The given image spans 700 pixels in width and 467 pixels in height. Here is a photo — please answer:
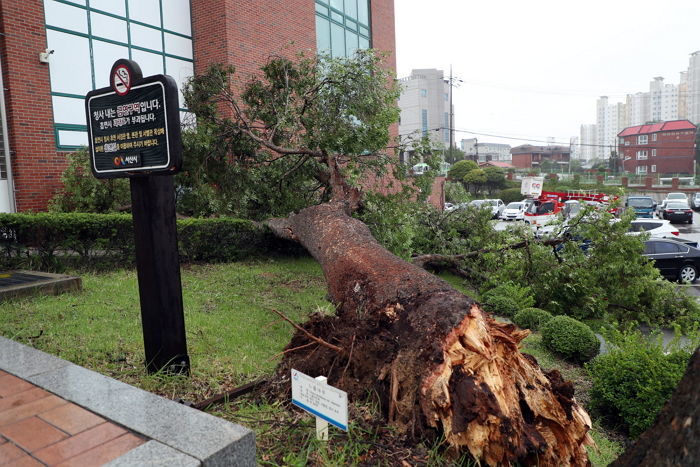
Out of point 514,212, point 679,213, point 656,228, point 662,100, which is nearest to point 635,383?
point 656,228

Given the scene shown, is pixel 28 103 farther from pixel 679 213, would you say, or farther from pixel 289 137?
pixel 679 213

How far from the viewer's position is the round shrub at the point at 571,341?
6.93 m

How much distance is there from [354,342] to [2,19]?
37.6ft

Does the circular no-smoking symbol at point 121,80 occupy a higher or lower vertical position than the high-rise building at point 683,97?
lower

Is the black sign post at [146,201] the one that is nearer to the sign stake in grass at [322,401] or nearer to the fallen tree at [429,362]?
the fallen tree at [429,362]

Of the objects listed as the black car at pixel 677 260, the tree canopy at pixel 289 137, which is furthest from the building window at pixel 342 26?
the black car at pixel 677 260

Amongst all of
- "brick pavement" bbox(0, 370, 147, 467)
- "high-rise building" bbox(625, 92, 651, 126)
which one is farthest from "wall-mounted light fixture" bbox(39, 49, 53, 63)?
"high-rise building" bbox(625, 92, 651, 126)

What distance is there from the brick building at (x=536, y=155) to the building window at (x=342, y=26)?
64927 millimetres

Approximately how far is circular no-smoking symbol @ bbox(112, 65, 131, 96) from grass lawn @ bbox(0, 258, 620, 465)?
2002 mm

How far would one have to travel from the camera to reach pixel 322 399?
278cm

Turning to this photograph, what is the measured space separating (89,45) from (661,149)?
73.6m

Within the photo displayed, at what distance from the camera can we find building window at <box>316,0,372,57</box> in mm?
19250

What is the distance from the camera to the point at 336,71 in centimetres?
950

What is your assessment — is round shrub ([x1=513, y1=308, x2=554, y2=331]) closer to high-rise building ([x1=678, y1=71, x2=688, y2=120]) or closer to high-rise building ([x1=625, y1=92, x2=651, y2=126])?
high-rise building ([x1=678, y1=71, x2=688, y2=120])
